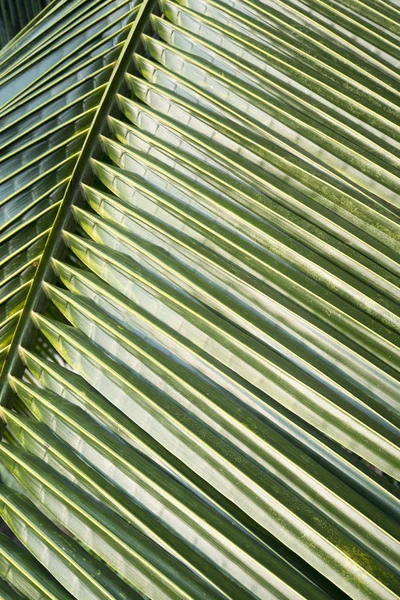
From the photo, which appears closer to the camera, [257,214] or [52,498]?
[52,498]

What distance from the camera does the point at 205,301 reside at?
72 centimetres

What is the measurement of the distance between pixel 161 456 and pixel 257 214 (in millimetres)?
317

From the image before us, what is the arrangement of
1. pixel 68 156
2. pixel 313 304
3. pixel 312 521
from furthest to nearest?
pixel 68 156, pixel 313 304, pixel 312 521

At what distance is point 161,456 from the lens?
66 centimetres

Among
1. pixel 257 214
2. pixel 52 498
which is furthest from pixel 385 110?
pixel 52 498

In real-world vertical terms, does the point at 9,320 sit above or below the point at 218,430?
above

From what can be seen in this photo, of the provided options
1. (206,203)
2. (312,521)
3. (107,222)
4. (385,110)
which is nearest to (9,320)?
(107,222)

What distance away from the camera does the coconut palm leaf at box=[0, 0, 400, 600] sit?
2.02 feet

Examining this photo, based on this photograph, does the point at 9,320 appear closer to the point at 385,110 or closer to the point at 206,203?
the point at 206,203

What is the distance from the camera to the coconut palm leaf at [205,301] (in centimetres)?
62

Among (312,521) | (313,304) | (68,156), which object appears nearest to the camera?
(312,521)

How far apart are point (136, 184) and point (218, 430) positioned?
0.33 meters

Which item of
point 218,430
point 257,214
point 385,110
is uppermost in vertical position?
point 385,110

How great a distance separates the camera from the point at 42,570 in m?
0.63
